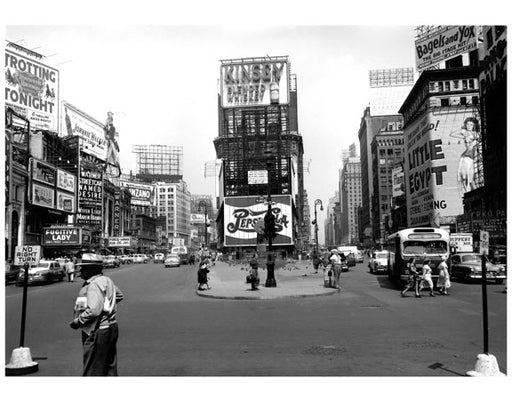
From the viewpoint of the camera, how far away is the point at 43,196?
168 ft

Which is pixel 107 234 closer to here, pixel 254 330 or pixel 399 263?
pixel 399 263

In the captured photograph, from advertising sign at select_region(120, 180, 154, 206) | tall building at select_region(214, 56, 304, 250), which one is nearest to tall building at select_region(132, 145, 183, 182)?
advertising sign at select_region(120, 180, 154, 206)

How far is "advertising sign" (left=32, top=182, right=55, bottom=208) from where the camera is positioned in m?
49.3

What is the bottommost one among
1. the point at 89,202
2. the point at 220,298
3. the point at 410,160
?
the point at 220,298

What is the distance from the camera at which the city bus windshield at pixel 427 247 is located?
2075 cm

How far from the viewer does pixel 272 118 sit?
10956cm

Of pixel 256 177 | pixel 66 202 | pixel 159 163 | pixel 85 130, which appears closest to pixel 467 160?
pixel 256 177

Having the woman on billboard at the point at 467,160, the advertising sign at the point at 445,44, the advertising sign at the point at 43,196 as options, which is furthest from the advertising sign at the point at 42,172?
the woman on billboard at the point at 467,160

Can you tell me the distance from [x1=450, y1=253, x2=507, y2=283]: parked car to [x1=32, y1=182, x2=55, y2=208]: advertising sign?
4018 centimetres

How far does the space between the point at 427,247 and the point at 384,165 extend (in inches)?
5152

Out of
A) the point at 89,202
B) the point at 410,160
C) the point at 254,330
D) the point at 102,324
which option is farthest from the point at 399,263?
the point at 410,160

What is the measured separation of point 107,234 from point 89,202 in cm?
2192

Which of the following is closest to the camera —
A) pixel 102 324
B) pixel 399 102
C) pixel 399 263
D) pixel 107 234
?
pixel 102 324

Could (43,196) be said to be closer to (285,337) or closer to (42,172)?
(42,172)
